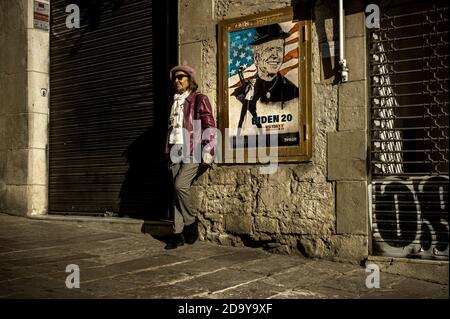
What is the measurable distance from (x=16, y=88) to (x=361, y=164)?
5.90 metres

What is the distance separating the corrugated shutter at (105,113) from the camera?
6.94m

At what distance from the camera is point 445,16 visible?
4641mm

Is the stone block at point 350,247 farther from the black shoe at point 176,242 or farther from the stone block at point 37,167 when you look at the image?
the stone block at point 37,167

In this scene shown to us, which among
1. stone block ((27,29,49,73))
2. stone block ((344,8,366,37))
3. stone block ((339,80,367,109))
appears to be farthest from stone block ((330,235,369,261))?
stone block ((27,29,49,73))

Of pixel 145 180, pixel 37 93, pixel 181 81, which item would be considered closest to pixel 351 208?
pixel 181 81

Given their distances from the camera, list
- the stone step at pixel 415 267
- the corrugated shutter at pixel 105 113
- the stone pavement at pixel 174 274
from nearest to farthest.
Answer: the stone pavement at pixel 174 274
the stone step at pixel 415 267
the corrugated shutter at pixel 105 113

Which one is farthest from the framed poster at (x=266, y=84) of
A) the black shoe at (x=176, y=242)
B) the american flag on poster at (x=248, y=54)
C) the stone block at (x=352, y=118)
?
the black shoe at (x=176, y=242)

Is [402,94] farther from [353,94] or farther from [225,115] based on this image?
[225,115]

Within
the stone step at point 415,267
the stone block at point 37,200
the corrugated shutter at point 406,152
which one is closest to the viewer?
the stone step at point 415,267

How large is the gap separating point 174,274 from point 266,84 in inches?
92.3

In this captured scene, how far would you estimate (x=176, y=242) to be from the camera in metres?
5.55

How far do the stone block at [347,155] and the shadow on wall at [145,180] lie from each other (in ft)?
8.42

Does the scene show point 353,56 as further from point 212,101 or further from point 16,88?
point 16,88
